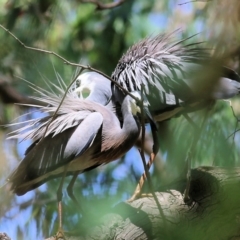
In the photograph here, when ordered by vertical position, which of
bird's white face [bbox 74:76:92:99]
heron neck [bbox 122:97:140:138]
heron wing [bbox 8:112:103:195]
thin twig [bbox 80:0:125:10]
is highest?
thin twig [bbox 80:0:125:10]

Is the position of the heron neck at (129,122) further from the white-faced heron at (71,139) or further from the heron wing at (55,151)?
the heron wing at (55,151)

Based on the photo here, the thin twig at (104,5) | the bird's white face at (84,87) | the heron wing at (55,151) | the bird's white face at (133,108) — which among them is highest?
the thin twig at (104,5)

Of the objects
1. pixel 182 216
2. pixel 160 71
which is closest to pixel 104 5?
pixel 160 71

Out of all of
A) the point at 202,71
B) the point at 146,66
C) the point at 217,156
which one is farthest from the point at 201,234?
the point at 146,66

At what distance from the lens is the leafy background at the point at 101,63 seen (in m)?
1.25

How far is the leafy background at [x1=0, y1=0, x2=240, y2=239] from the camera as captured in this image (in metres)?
1.25

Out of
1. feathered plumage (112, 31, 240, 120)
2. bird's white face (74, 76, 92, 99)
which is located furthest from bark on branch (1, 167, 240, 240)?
bird's white face (74, 76, 92, 99)

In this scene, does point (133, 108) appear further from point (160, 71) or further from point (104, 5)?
point (104, 5)

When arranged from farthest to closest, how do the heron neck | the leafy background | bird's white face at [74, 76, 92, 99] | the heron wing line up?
bird's white face at [74, 76, 92, 99]
the heron neck
the heron wing
the leafy background

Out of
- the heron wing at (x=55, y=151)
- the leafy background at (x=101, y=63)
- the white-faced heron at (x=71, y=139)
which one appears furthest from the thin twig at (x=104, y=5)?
the heron wing at (x=55, y=151)

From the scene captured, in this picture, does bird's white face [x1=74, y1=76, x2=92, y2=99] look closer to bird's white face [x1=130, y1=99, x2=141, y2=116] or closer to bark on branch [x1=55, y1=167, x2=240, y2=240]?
bird's white face [x1=130, y1=99, x2=141, y2=116]

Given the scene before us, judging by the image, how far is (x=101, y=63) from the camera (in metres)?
3.02

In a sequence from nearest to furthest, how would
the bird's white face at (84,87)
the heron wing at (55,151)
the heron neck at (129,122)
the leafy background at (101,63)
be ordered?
the leafy background at (101,63) < the heron wing at (55,151) < the heron neck at (129,122) < the bird's white face at (84,87)

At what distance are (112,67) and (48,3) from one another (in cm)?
90
